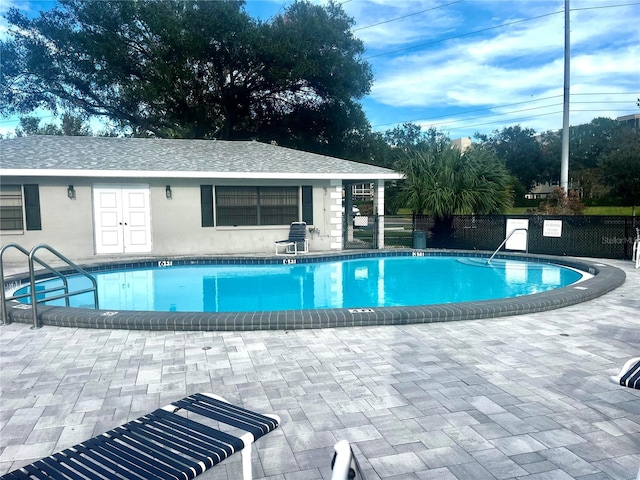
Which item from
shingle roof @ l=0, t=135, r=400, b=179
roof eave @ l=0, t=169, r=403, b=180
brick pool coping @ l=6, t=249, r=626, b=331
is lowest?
brick pool coping @ l=6, t=249, r=626, b=331

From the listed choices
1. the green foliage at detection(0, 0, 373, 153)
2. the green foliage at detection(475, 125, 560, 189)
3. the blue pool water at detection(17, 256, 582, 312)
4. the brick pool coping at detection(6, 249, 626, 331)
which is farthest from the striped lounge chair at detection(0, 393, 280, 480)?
the green foliage at detection(475, 125, 560, 189)

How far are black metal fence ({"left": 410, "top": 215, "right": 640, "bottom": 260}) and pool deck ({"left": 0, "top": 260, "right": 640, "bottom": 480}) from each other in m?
8.34

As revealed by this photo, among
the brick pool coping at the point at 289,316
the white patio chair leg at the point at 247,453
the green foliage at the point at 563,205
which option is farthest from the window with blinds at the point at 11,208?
the green foliage at the point at 563,205

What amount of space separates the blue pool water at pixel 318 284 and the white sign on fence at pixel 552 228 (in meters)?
1.46

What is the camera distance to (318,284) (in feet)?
36.1

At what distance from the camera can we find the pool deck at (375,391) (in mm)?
2795

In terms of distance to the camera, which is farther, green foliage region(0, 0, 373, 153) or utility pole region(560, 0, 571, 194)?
green foliage region(0, 0, 373, 153)

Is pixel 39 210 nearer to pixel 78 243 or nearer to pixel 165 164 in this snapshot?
pixel 78 243

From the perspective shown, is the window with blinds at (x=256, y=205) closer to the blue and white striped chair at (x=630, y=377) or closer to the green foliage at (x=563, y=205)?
the green foliage at (x=563, y=205)

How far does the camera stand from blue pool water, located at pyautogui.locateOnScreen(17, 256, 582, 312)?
9.24 m

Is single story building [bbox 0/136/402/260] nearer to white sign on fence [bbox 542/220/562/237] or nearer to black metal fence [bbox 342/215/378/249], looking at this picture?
black metal fence [bbox 342/215/378/249]

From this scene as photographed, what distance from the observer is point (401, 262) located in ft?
45.2

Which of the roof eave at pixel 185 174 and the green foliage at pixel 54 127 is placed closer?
the roof eave at pixel 185 174

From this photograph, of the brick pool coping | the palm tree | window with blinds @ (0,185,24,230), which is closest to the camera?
the brick pool coping
